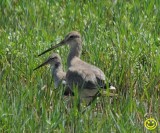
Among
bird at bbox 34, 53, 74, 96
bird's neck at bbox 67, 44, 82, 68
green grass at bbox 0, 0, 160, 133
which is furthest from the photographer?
bird's neck at bbox 67, 44, 82, 68

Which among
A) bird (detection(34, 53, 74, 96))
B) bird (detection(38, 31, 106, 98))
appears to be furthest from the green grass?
bird (detection(38, 31, 106, 98))

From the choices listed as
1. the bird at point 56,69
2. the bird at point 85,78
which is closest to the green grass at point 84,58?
the bird at point 56,69

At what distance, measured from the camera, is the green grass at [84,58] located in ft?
19.7

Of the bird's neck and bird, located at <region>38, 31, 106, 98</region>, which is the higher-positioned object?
the bird's neck

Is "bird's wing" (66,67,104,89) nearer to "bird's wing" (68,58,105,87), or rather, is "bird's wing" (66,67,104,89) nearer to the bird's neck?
"bird's wing" (68,58,105,87)

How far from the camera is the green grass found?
19.7ft

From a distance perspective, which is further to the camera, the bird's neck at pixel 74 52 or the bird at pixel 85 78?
the bird's neck at pixel 74 52

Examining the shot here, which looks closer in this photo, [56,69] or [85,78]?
[85,78]

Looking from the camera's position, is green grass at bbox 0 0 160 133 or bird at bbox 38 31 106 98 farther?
bird at bbox 38 31 106 98

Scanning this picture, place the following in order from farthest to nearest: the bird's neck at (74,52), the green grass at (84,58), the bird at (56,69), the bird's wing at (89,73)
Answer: the bird's neck at (74,52) → the bird at (56,69) → the bird's wing at (89,73) → the green grass at (84,58)

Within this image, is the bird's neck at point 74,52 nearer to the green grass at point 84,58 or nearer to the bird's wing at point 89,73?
the green grass at point 84,58

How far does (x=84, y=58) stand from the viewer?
26.4 ft

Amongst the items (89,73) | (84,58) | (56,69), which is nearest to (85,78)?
(89,73)

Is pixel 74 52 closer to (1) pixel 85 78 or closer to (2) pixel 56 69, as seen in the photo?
(2) pixel 56 69
